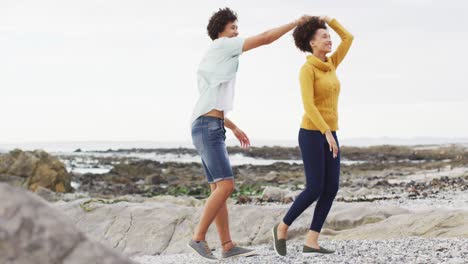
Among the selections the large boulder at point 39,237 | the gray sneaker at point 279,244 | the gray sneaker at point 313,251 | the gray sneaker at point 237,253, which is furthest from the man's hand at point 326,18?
the large boulder at point 39,237

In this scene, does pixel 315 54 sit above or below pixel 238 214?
above

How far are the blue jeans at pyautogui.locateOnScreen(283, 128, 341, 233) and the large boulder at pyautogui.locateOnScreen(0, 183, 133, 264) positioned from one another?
386cm

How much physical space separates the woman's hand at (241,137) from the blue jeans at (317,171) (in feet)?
2.17

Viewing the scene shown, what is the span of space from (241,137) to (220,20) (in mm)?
1178

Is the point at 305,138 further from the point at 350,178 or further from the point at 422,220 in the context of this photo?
the point at 350,178

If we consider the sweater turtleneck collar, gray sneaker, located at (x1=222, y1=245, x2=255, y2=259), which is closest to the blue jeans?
gray sneaker, located at (x1=222, y1=245, x2=255, y2=259)

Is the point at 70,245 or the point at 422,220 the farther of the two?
the point at 422,220

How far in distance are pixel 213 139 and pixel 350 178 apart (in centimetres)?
1684

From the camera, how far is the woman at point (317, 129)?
230 inches

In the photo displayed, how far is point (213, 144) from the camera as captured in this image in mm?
5781

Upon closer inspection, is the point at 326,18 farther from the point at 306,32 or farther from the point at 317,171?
the point at 317,171

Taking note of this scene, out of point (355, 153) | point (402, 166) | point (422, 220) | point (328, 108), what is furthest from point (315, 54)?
point (355, 153)

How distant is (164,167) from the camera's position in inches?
1161

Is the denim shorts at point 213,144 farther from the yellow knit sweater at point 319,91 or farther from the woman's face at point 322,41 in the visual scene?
the woman's face at point 322,41
